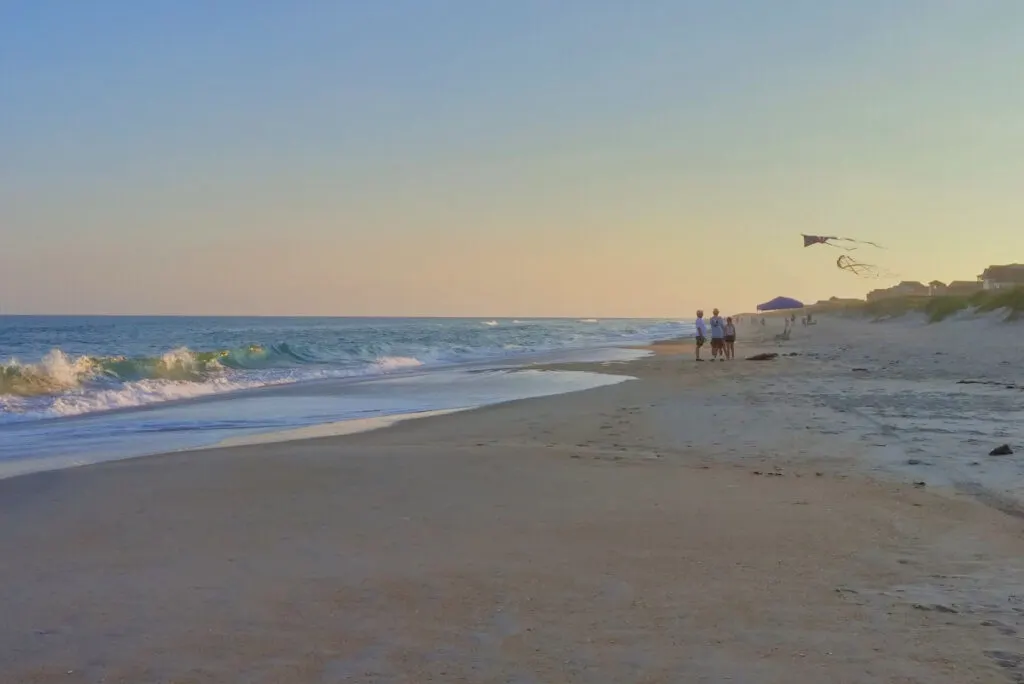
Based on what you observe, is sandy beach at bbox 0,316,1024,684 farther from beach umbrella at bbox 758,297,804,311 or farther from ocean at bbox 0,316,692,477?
beach umbrella at bbox 758,297,804,311

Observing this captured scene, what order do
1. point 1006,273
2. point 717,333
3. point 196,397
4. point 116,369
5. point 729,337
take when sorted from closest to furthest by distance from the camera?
point 196,397, point 116,369, point 717,333, point 729,337, point 1006,273

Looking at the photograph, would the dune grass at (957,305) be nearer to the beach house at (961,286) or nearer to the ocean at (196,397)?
the beach house at (961,286)

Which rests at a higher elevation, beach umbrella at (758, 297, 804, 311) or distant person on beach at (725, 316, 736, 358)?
beach umbrella at (758, 297, 804, 311)

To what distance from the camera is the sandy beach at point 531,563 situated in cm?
343

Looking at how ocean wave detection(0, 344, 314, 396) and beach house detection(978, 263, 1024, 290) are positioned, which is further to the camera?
beach house detection(978, 263, 1024, 290)

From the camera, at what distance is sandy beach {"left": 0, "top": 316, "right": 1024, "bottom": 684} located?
343 cm

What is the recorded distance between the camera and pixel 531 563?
477 cm

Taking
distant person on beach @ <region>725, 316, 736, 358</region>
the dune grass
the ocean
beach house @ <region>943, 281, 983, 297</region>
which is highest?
beach house @ <region>943, 281, 983, 297</region>

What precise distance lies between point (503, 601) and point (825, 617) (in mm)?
1494

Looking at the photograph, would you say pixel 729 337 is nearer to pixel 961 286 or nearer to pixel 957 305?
pixel 957 305

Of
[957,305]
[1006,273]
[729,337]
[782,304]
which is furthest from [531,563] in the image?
[1006,273]

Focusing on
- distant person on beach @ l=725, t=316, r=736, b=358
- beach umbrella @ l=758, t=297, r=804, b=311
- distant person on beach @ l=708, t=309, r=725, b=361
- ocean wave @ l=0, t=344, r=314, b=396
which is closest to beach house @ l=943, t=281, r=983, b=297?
beach umbrella @ l=758, t=297, r=804, b=311

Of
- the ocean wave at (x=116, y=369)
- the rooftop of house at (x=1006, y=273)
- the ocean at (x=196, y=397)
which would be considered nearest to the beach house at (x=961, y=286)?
the rooftop of house at (x=1006, y=273)

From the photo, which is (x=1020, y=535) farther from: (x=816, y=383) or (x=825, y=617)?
(x=816, y=383)
